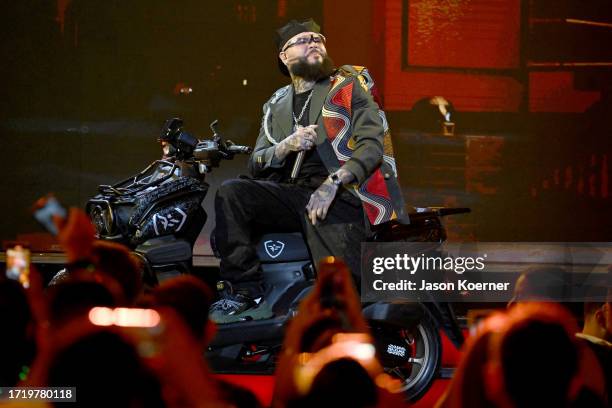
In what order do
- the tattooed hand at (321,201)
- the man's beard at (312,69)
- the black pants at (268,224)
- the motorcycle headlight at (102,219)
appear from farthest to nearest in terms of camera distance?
the motorcycle headlight at (102,219) < the man's beard at (312,69) < the black pants at (268,224) < the tattooed hand at (321,201)

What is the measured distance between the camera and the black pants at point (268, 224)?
4.72 metres

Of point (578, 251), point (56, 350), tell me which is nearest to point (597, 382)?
point (56, 350)

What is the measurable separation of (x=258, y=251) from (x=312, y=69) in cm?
103

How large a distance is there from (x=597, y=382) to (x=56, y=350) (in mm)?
1552

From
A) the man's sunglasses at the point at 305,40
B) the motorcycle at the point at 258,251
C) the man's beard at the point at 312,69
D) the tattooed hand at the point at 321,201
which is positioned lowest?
the motorcycle at the point at 258,251

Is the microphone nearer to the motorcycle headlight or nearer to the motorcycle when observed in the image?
the motorcycle

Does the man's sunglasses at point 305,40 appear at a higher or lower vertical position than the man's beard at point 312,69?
higher

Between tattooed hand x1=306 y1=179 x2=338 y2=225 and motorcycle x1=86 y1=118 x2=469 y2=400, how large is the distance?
10.0 inches

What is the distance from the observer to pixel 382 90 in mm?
7625

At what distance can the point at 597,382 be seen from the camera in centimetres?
269

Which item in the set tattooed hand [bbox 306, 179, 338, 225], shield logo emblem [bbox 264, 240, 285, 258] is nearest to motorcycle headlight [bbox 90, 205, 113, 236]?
shield logo emblem [bbox 264, 240, 285, 258]

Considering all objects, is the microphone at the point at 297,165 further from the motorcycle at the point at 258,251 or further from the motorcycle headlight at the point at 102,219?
the motorcycle headlight at the point at 102,219

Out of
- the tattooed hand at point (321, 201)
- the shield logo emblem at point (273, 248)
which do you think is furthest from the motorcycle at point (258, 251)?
the tattooed hand at point (321, 201)

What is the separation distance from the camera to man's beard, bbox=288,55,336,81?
16.3ft
